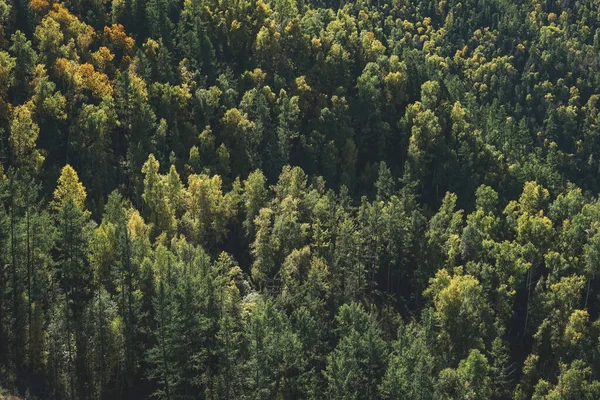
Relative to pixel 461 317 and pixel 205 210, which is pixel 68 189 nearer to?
pixel 205 210

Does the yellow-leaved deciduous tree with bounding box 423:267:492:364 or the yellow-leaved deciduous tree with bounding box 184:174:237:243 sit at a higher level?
the yellow-leaved deciduous tree with bounding box 184:174:237:243

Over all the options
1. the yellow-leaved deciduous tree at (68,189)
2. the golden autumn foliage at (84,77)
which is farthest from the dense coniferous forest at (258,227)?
the yellow-leaved deciduous tree at (68,189)

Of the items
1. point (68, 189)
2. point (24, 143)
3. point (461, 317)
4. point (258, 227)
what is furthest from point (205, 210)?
point (461, 317)

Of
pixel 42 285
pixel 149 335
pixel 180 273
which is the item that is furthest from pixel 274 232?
pixel 42 285

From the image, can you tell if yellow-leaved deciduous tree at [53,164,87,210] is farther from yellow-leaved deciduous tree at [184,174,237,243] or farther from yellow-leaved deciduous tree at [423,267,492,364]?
yellow-leaved deciduous tree at [423,267,492,364]

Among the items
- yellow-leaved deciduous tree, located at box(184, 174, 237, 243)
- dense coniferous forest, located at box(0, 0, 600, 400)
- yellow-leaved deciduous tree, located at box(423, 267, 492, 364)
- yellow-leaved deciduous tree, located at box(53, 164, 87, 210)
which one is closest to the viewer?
dense coniferous forest, located at box(0, 0, 600, 400)

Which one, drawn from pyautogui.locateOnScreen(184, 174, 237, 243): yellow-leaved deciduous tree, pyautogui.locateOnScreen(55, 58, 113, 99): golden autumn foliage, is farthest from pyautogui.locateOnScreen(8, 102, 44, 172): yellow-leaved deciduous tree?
pyautogui.locateOnScreen(184, 174, 237, 243): yellow-leaved deciduous tree

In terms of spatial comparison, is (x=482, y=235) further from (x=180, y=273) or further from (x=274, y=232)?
(x=180, y=273)
